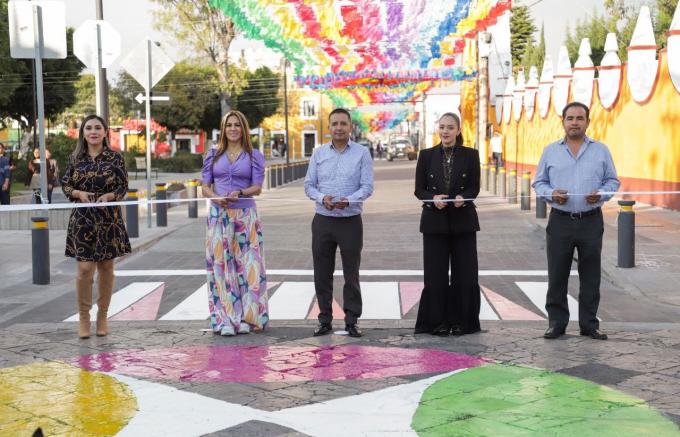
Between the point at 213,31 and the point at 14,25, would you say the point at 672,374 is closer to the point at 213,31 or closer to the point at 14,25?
the point at 14,25

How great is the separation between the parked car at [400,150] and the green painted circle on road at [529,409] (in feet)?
251

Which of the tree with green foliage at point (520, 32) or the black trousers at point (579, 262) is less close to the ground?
the tree with green foliage at point (520, 32)

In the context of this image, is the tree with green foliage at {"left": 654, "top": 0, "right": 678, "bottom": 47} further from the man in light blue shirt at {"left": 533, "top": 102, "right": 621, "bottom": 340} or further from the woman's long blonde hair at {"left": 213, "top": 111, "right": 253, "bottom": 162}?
the woman's long blonde hair at {"left": 213, "top": 111, "right": 253, "bottom": 162}

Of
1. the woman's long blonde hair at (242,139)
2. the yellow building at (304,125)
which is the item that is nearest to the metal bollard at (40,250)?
the woman's long blonde hair at (242,139)

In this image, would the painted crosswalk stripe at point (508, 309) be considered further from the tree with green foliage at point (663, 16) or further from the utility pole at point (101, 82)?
the tree with green foliage at point (663, 16)

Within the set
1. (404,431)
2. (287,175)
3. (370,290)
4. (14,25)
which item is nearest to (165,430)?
(404,431)

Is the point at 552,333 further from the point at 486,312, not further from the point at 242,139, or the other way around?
the point at 242,139

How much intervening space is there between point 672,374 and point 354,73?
2983 cm

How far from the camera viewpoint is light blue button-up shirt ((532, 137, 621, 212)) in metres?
7.98

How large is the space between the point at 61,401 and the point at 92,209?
2423 millimetres

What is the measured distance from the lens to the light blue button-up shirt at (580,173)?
7980 millimetres

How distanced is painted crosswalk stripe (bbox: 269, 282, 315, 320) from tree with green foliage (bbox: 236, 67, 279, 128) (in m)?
76.5

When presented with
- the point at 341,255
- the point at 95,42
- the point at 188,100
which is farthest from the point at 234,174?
the point at 188,100

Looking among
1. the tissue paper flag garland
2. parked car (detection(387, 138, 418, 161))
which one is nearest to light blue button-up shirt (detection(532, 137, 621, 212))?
the tissue paper flag garland
